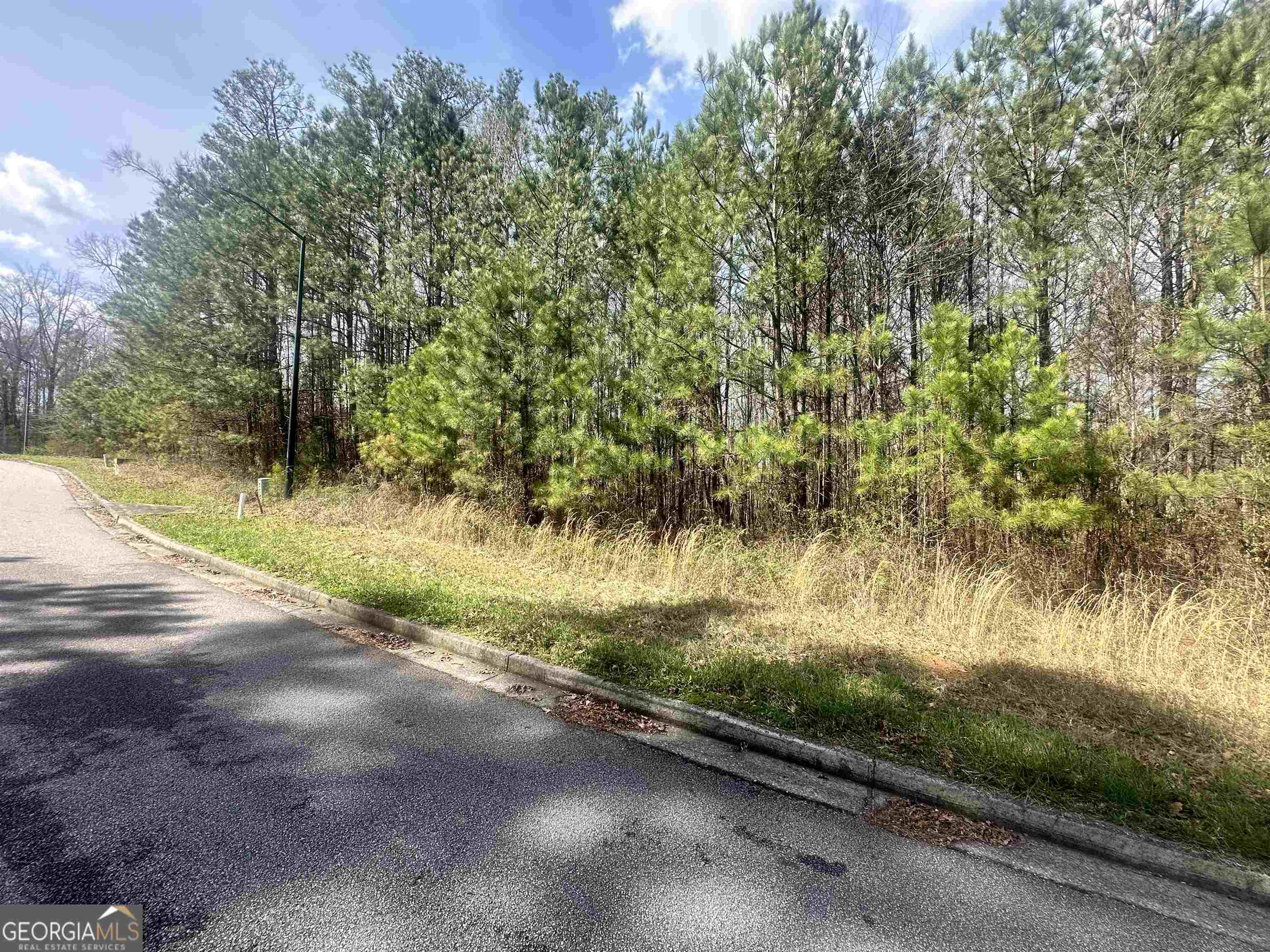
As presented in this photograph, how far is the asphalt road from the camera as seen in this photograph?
2.14 meters

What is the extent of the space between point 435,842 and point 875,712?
2836 mm

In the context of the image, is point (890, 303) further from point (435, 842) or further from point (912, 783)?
point (435, 842)

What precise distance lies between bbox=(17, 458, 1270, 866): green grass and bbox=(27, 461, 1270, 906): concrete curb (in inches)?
4.4

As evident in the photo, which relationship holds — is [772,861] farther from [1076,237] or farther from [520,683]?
[1076,237]

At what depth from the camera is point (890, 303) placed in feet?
32.9

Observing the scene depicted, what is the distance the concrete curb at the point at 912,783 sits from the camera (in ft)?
8.16

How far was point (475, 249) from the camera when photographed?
42.5 feet

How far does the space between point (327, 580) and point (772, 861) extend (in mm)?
6598

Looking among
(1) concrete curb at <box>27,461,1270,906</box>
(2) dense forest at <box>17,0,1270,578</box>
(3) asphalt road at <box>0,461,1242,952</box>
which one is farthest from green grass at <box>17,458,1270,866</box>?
(2) dense forest at <box>17,0,1270,578</box>

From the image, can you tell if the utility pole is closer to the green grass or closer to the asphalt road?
the green grass

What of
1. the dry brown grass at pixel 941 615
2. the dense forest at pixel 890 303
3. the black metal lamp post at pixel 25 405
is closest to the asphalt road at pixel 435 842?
the dry brown grass at pixel 941 615

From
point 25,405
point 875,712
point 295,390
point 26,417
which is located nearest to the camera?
point 875,712

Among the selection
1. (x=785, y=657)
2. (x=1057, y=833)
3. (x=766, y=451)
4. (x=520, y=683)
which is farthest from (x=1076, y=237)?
(x=520, y=683)

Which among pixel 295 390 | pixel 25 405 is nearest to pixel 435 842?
pixel 295 390
